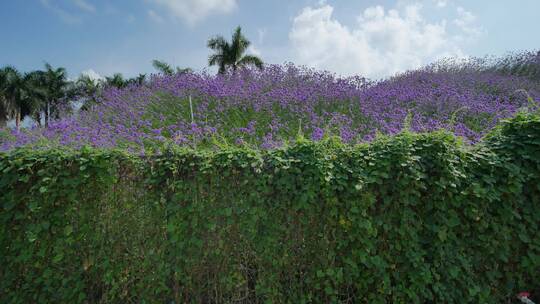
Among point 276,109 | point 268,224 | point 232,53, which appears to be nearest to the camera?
point 268,224

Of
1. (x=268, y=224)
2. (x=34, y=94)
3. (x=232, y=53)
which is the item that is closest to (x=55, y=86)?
(x=34, y=94)

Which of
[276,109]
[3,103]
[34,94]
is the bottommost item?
[276,109]

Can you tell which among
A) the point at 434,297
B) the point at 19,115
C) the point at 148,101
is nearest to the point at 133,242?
the point at 434,297

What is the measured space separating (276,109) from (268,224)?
4.90 m

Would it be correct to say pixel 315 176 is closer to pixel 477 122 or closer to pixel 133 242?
pixel 133 242

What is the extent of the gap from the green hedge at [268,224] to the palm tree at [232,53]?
2217 cm

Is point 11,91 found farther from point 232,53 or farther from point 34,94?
point 232,53

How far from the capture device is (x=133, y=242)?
276 cm

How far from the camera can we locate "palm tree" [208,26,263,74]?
24.1 metres

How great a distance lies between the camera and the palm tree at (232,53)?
2409 centimetres

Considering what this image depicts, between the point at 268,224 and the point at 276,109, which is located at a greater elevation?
the point at 276,109

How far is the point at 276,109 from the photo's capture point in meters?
7.24

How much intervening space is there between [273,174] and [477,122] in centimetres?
586

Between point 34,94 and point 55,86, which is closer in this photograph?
point 34,94
